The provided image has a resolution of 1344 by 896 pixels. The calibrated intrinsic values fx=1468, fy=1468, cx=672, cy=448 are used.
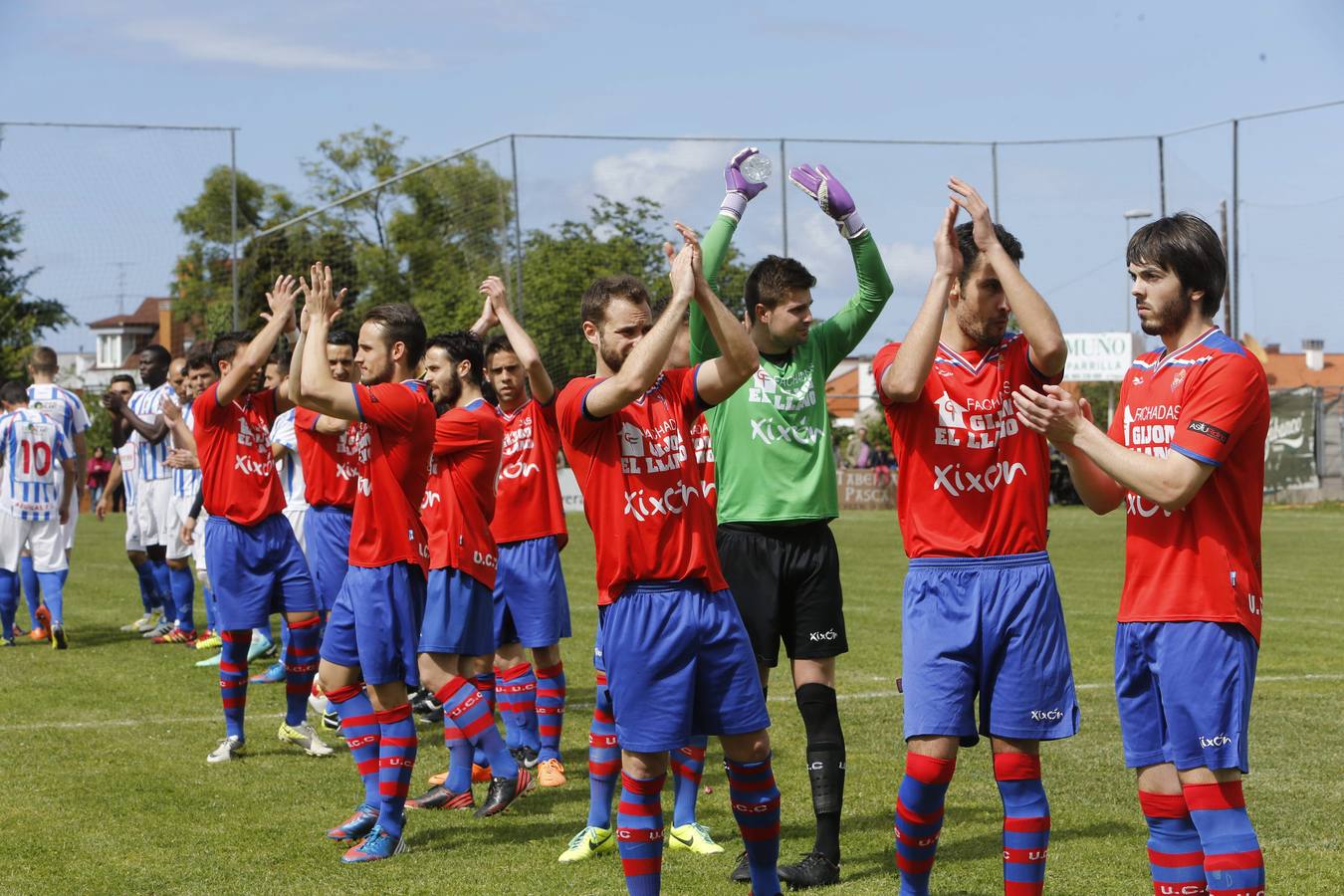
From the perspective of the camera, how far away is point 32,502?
1332 cm

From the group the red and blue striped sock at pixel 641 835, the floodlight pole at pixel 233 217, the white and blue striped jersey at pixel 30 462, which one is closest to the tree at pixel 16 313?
the floodlight pole at pixel 233 217

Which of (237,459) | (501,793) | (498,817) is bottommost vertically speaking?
(498,817)

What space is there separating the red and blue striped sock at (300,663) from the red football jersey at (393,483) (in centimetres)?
205

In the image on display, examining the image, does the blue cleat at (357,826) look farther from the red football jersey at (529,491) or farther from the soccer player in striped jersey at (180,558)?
the soccer player in striped jersey at (180,558)

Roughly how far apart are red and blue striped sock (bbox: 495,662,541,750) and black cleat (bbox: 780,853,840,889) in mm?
2461

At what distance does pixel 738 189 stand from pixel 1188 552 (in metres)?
1.83

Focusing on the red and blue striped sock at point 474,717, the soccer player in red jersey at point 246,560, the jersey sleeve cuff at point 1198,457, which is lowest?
the red and blue striped sock at point 474,717

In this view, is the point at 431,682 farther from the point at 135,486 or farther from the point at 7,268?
the point at 7,268

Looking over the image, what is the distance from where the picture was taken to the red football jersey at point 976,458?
4.65 m

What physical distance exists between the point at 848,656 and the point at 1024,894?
718 centimetres

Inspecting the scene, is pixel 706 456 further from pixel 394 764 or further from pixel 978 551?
pixel 978 551

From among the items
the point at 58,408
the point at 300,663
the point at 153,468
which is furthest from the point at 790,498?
the point at 153,468

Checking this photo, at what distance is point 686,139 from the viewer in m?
27.2

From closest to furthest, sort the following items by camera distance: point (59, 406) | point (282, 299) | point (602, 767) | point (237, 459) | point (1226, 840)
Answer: point (1226, 840), point (602, 767), point (282, 299), point (237, 459), point (59, 406)
